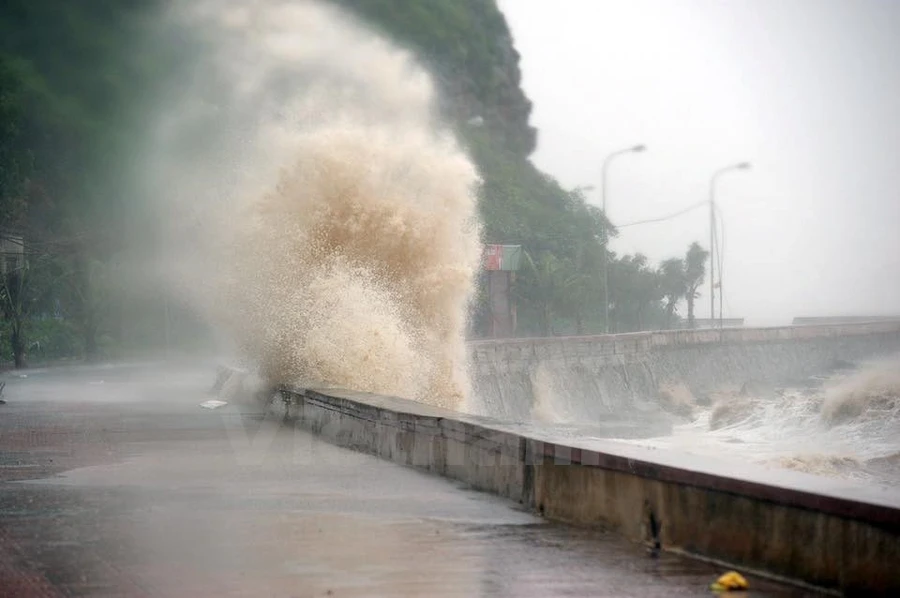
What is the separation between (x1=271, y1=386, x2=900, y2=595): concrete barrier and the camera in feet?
17.5

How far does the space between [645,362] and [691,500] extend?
54.8 metres

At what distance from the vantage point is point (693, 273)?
9306 centimetres

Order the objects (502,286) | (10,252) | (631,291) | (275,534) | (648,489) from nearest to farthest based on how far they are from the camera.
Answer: (648,489), (275,534), (10,252), (502,286), (631,291)

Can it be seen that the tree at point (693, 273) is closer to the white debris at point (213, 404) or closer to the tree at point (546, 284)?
the tree at point (546, 284)

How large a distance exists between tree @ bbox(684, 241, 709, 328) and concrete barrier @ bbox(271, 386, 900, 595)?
273 ft

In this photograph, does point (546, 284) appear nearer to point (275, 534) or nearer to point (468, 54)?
point (468, 54)

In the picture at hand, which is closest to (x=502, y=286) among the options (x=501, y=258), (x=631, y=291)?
(x=501, y=258)

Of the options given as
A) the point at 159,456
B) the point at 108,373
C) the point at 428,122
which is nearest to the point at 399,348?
the point at 159,456

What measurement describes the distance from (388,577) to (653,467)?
167 cm

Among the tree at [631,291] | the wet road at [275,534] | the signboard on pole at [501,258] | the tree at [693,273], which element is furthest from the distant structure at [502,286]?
Answer: the wet road at [275,534]

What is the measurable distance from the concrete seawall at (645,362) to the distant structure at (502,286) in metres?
7.91

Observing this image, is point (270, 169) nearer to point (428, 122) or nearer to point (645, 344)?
point (428, 122)

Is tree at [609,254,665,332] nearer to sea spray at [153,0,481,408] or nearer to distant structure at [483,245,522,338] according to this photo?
distant structure at [483,245,522,338]

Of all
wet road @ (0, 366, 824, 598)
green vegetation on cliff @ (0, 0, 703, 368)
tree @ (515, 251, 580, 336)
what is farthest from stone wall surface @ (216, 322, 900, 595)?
tree @ (515, 251, 580, 336)
